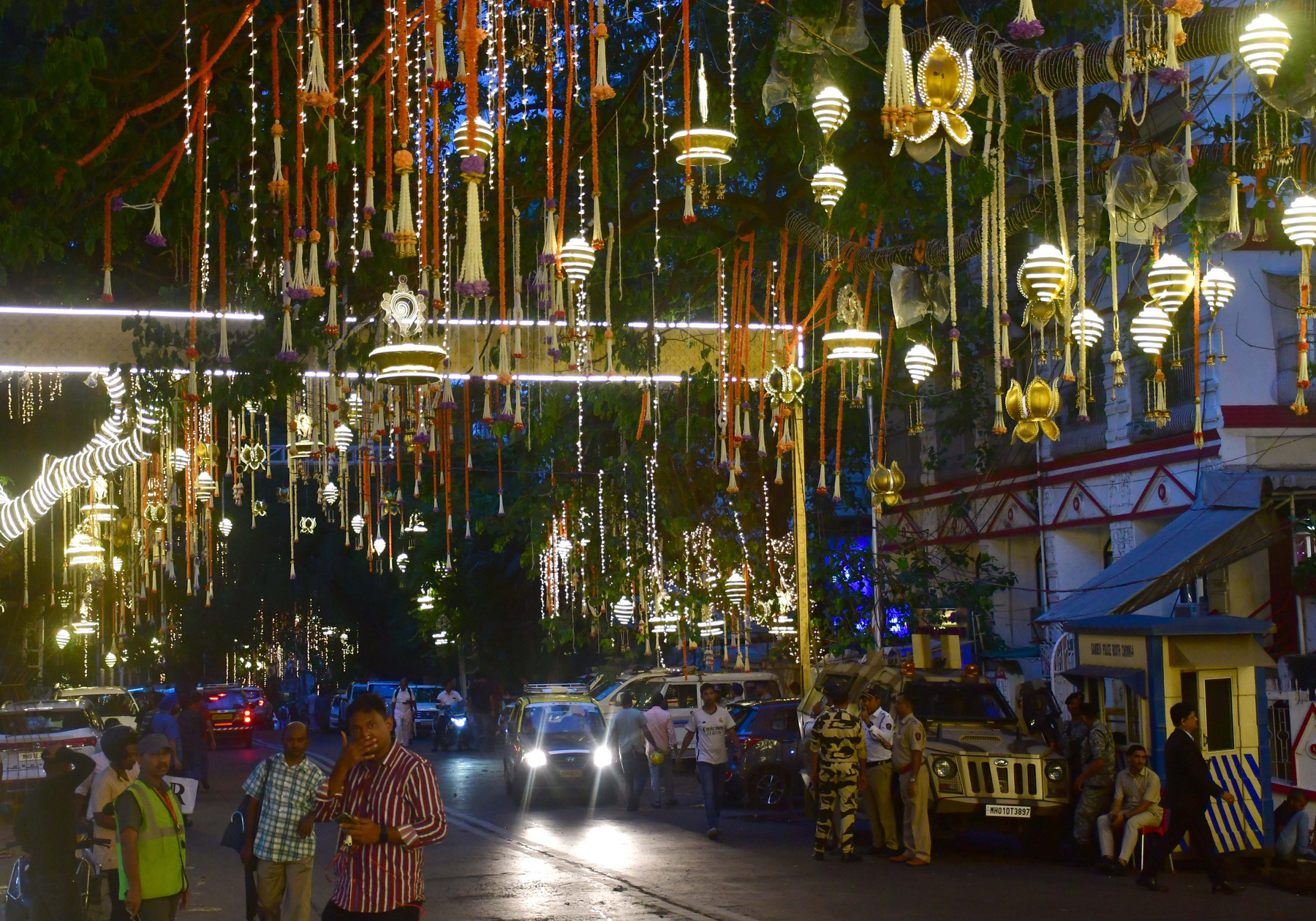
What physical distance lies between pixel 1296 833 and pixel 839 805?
12.6 feet

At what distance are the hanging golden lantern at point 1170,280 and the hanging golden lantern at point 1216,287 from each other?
192cm

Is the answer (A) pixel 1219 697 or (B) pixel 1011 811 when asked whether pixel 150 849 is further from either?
(A) pixel 1219 697

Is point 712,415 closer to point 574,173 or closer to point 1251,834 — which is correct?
point 574,173

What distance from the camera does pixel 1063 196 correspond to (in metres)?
11.1

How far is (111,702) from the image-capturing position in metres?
30.0

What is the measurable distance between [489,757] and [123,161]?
73.0 ft

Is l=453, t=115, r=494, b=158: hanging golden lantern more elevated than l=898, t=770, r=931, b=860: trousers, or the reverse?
l=453, t=115, r=494, b=158: hanging golden lantern

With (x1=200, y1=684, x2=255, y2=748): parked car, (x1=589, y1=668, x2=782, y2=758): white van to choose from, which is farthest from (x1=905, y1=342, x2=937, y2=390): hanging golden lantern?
(x1=200, y1=684, x2=255, y2=748): parked car

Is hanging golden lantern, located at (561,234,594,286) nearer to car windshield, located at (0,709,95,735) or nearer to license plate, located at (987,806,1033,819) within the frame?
license plate, located at (987,806,1033,819)

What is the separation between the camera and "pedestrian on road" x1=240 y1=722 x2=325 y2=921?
7.80 m

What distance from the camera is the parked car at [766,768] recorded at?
18.7 metres

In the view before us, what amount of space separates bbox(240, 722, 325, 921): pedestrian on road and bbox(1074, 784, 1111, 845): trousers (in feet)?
25.4

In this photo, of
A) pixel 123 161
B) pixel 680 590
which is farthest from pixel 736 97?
pixel 680 590

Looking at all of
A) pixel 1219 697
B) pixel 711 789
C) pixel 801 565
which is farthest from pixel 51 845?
pixel 801 565
